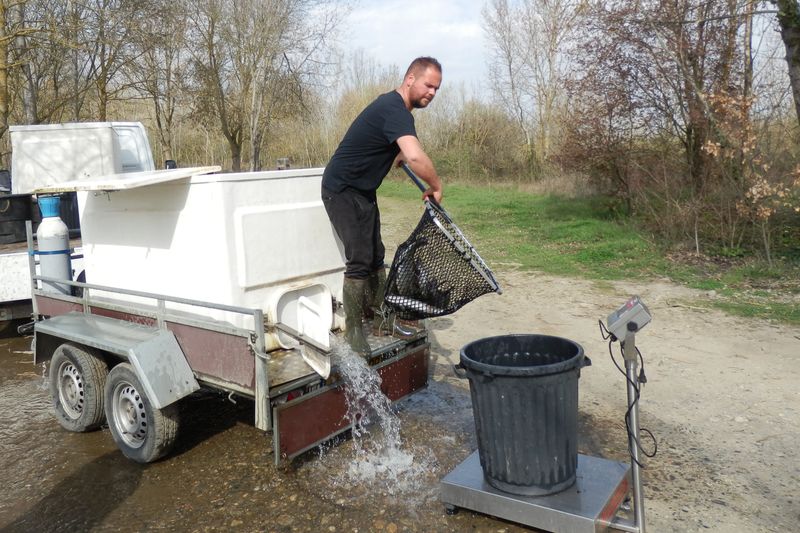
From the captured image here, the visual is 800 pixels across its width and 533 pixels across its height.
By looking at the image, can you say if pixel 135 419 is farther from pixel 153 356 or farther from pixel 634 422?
pixel 634 422

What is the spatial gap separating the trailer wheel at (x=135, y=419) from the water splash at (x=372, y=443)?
1.13 metres

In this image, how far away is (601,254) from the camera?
449 inches

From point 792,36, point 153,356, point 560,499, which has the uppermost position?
point 792,36

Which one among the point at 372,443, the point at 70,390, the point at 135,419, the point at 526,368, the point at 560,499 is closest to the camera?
the point at 526,368

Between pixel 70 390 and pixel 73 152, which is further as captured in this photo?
pixel 73 152

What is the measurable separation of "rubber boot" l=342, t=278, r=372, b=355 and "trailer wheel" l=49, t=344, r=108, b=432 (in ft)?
5.85

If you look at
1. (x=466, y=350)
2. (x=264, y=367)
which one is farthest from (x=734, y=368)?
(x=264, y=367)

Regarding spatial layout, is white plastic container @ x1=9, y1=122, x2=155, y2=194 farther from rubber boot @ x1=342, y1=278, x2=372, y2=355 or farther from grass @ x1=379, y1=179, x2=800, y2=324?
rubber boot @ x1=342, y1=278, x2=372, y2=355

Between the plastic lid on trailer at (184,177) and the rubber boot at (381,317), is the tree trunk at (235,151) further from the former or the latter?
the rubber boot at (381,317)

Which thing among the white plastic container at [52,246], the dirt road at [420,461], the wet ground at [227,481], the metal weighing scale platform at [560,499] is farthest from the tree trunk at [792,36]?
the white plastic container at [52,246]

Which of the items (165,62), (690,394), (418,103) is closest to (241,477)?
(418,103)

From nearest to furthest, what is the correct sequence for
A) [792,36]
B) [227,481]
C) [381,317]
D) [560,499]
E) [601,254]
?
[560,499] < [227,481] < [381,317] < [792,36] < [601,254]

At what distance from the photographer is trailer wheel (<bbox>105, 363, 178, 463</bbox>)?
164 inches

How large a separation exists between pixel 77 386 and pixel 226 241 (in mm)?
1790
